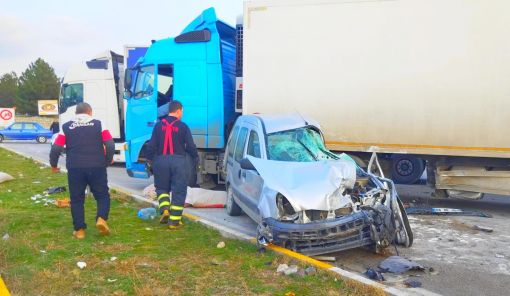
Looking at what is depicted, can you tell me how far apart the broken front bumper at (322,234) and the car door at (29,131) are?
3144 cm

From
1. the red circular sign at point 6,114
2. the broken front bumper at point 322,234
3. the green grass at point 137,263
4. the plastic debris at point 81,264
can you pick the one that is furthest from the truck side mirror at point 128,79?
the red circular sign at point 6,114

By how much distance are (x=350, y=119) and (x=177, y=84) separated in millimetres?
3498

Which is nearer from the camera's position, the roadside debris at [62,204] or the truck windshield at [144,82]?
the roadside debris at [62,204]

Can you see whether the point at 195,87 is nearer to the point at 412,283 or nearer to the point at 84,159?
the point at 84,159

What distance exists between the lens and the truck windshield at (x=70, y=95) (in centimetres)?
1505

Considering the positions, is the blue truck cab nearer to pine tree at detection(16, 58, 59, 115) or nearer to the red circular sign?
the red circular sign

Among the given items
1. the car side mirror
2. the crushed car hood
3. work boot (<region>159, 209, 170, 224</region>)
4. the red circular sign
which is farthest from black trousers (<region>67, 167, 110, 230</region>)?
the red circular sign

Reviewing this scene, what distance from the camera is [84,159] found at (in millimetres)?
5863

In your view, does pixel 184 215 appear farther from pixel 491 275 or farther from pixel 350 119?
pixel 491 275

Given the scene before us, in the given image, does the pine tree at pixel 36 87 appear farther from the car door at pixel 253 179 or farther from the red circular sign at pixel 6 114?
the car door at pixel 253 179

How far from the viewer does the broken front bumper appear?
16.7 ft

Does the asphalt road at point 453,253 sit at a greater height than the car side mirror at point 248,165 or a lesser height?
lesser

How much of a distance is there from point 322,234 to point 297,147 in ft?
6.18

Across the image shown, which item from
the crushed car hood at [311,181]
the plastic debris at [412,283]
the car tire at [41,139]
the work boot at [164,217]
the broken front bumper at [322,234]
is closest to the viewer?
the plastic debris at [412,283]
